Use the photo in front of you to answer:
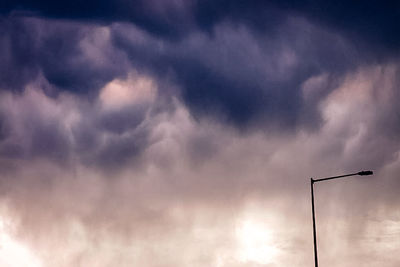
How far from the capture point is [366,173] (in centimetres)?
2906

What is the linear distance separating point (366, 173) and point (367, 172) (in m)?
0.12

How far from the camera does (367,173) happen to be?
2903 cm

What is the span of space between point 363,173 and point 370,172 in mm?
512

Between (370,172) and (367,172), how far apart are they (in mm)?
276

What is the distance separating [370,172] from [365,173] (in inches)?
16.0

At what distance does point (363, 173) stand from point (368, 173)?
342 millimetres

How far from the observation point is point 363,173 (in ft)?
95.3

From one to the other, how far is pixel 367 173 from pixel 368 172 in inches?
5.1

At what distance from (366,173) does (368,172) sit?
179 millimetres

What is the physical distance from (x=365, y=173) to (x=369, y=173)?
29 cm

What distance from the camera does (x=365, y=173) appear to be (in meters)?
29.0

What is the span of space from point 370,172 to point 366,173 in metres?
0.38

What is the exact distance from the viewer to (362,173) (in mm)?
29062
